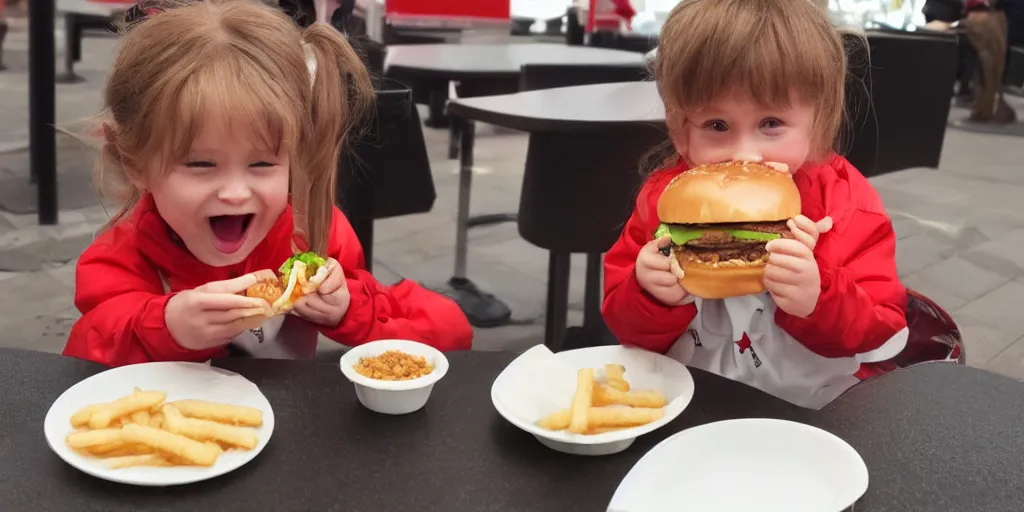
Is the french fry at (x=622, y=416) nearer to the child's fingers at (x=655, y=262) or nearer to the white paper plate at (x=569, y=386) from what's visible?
the white paper plate at (x=569, y=386)

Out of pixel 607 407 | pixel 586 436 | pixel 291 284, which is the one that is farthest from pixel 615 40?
pixel 586 436

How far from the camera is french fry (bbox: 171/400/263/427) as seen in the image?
963 millimetres

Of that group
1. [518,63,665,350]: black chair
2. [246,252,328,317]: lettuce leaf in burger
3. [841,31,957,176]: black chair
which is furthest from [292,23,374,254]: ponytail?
[841,31,957,176]: black chair

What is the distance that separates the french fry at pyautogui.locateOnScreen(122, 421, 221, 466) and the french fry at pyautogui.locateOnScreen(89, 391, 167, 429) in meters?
0.04

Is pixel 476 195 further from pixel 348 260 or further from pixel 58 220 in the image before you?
pixel 348 260

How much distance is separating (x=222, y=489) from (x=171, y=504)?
0.16ft

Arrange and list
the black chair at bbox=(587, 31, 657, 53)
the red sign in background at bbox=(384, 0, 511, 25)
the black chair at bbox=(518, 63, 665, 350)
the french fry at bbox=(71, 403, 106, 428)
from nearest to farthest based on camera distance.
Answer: the french fry at bbox=(71, 403, 106, 428), the black chair at bbox=(518, 63, 665, 350), the red sign in background at bbox=(384, 0, 511, 25), the black chair at bbox=(587, 31, 657, 53)

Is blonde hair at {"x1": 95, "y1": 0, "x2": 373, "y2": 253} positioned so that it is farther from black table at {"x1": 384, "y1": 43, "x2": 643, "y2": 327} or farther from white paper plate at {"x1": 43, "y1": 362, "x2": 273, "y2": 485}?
black table at {"x1": 384, "y1": 43, "x2": 643, "y2": 327}

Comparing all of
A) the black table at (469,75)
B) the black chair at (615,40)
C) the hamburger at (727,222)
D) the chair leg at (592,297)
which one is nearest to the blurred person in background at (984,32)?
the black chair at (615,40)

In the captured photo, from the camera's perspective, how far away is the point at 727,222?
1307 mm

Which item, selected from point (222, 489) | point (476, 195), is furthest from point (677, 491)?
point (476, 195)

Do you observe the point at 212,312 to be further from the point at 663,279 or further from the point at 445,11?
the point at 445,11

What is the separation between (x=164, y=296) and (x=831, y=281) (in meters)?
1.03

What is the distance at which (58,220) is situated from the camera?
4.95 metres
